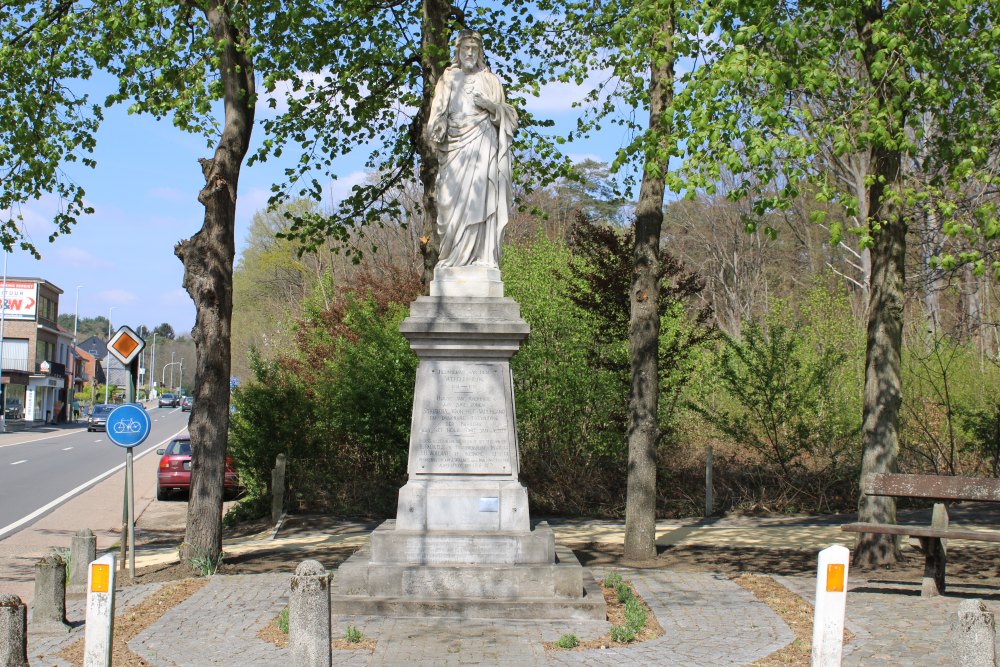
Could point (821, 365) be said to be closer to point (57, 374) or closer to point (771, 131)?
point (771, 131)

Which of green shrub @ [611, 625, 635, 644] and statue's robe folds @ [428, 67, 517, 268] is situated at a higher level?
statue's robe folds @ [428, 67, 517, 268]

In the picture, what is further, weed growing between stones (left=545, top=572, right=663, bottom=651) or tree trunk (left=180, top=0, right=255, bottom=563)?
tree trunk (left=180, top=0, right=255, bottom=563)

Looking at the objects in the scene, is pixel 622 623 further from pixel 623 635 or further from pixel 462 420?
pixel 462 420

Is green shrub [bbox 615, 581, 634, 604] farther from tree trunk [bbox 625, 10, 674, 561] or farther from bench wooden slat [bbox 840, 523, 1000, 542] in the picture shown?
tree trunk [bbox 625, 10, 674, 561]

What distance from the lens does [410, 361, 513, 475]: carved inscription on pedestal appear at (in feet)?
31.3

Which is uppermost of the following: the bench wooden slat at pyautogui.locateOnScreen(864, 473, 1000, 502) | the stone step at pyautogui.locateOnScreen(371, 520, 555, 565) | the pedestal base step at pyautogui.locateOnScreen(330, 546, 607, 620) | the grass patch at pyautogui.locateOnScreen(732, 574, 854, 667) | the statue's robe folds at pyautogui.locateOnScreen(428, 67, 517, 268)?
the statue's robe folds at pyautogui.locateOnScreen(428, 67, 517, 268)

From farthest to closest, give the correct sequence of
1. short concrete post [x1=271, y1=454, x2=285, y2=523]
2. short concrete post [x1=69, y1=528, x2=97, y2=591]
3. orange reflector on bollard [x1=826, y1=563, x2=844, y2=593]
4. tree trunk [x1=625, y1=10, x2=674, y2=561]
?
short concrete post [x1=271, y1=454, x2=285, y2=523] → tree trunk [x1=625, y1=10, x2=674, y2=561] → short concrete post [x1=69, y1=528, x2=97, y2=591] → orange reflector on bollard [x1=826, y1=563, x2=844, y2=593]

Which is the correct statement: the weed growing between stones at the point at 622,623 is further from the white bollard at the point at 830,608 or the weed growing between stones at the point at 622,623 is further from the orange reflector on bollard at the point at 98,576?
the orange reflector on bollard at the point at 98,576

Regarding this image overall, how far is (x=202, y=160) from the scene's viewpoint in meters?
12.7

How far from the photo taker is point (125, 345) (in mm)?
12828

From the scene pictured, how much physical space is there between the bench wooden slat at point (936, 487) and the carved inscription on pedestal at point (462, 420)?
3.81 m

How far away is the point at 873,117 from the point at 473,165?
397 cm

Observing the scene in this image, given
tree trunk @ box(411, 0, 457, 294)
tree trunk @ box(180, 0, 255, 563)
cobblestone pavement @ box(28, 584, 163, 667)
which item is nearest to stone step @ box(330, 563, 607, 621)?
cobblestone pavement @ box(28, 584, 163, 667)

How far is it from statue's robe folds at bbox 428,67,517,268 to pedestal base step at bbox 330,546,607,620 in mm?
3050
